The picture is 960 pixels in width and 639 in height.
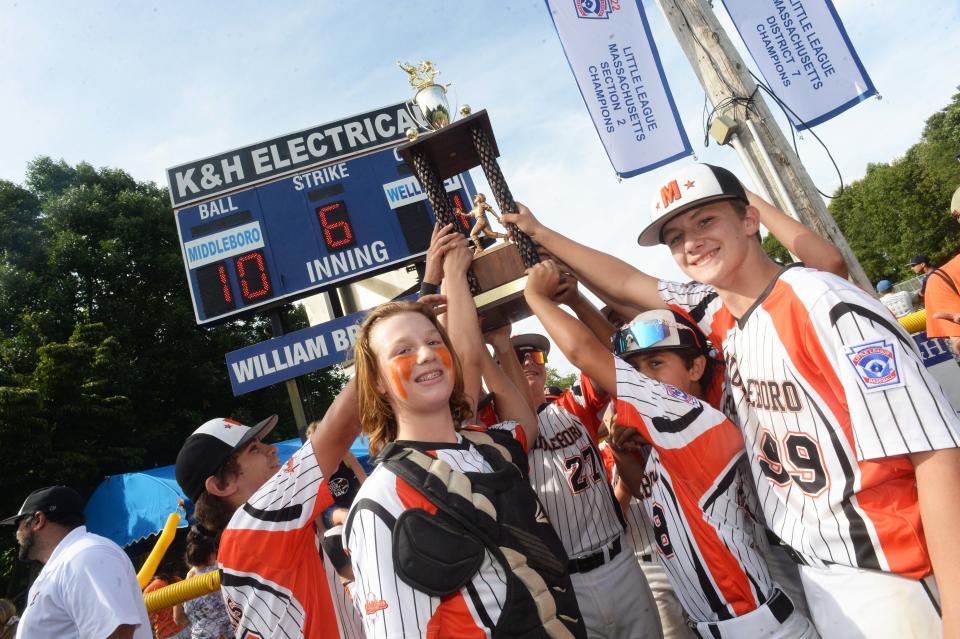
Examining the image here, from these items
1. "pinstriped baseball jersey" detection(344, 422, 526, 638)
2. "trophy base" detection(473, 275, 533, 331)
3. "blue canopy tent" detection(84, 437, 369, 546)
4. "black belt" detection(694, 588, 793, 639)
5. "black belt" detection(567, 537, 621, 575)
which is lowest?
"black belt" detection(694, 588, 793, 639)

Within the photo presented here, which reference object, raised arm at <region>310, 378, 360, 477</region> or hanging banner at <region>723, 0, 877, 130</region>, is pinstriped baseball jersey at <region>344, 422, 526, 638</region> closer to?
raised arm at <region>310, 378, 360, 477</region>

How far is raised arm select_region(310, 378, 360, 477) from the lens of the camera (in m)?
2.03

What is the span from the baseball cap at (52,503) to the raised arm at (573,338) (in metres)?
2.89

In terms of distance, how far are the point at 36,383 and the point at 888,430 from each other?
58.5 ft

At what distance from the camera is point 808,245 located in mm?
2270

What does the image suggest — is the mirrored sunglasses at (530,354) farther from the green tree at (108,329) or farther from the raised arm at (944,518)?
the green tree at (108,329)

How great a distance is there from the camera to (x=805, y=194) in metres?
4.78

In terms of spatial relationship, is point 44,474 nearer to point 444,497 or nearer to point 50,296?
point 50,296

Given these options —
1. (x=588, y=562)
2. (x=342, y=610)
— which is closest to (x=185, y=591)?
(x=342, y=610)

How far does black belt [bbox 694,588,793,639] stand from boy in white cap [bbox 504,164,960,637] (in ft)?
0.45

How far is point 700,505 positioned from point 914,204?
5134 cm

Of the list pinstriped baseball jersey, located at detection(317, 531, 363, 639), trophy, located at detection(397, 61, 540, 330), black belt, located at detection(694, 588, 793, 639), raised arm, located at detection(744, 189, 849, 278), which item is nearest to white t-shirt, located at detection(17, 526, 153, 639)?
pinstriped baseball jersey, located at detection(317, 531, 363, 639)

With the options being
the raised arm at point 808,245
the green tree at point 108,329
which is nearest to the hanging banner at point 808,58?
the raised arm at point 808,245

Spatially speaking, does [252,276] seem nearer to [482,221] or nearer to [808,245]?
[482,221]
